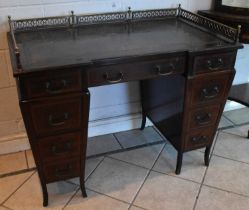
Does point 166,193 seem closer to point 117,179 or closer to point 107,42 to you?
point 117,179

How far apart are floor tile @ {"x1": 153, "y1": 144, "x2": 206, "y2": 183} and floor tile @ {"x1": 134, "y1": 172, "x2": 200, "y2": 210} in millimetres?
50

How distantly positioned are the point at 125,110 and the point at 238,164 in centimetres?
78

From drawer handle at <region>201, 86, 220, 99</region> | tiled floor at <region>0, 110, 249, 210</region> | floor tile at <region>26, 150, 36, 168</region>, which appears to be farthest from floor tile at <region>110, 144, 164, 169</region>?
drawer handle at <region>201, 86, 220, 99</region>

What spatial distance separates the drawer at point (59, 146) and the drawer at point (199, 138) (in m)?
0.59

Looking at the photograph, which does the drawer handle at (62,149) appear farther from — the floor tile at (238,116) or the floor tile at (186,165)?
the floor tile at (238,116)

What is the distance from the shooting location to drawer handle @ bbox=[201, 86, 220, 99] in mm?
1467

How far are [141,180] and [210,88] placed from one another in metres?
0.64

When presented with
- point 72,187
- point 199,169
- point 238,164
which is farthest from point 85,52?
point 238,164

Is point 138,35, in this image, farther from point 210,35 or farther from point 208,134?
point 208,134

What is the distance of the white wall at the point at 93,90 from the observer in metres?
1.59

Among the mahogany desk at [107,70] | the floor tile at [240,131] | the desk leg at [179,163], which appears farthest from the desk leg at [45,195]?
the floor tile at [240,131]

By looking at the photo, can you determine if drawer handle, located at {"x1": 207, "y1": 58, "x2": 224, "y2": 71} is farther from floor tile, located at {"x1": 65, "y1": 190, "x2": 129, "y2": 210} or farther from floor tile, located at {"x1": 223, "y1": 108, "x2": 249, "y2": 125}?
floor tile, located at {"x1": 223, "y1": 108, "x2": 249, "y2": 125}

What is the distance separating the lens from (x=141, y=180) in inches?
67.2

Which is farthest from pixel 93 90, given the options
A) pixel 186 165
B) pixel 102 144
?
pixel 186 165
